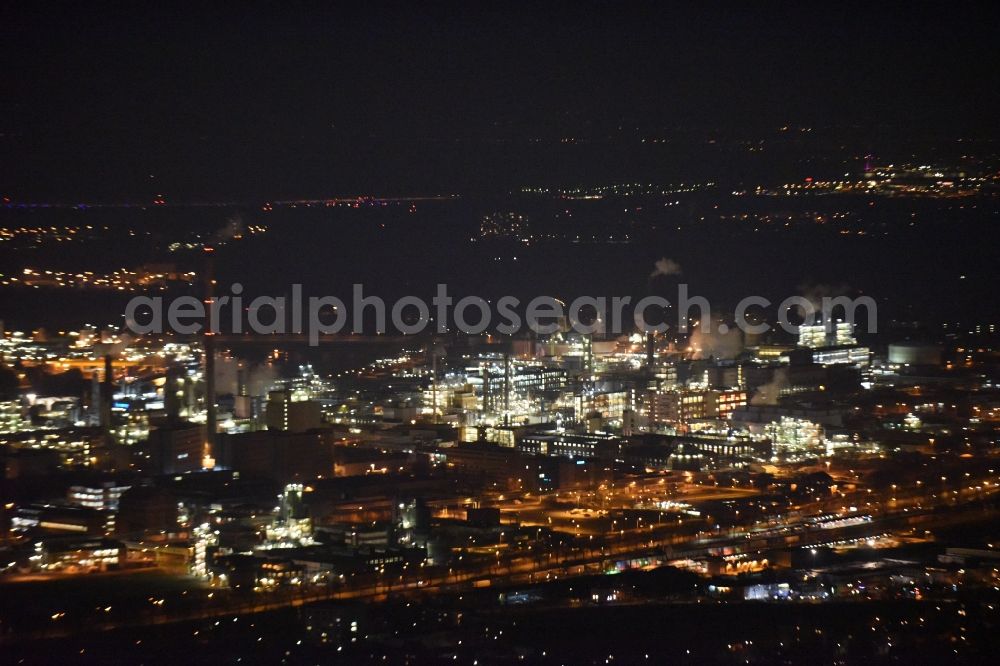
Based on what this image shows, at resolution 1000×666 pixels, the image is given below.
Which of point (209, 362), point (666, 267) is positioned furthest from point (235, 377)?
point (666, 267)

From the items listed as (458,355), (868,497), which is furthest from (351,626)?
(458,355)

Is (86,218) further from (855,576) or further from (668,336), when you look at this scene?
(855,576)

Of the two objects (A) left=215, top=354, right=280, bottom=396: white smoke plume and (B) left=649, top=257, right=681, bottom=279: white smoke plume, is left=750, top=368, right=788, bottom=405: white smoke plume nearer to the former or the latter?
(B) left=649, top=257, right=681, bottom=279: white smoke plume

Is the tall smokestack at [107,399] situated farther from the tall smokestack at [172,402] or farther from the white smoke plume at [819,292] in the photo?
the white smoke plume at [819,292]

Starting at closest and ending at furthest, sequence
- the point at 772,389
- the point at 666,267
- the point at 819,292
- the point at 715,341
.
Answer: the point at 772,389 < the point at 715,341 < the point at 819,292 < the point at 666,267

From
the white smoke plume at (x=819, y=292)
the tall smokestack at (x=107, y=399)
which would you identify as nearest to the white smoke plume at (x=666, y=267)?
the white smoke plume at (x=819, y=292)

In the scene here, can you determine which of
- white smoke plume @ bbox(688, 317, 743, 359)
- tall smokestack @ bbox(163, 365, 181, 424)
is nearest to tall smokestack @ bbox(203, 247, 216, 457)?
tall smokestack @ bbox(163, 365, 181, 424)

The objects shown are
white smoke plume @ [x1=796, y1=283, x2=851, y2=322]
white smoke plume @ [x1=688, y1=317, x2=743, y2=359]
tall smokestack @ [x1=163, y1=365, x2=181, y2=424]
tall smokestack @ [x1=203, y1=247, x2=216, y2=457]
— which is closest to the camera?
tall smokestack @ [x1=203, y1=247, x2=216, y2=457]

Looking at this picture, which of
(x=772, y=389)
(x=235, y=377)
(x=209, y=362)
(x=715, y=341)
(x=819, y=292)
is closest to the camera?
(x=209, y=362)

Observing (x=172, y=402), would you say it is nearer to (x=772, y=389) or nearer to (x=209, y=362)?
(x=209, y=362)
